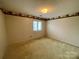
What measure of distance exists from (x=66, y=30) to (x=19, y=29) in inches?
144

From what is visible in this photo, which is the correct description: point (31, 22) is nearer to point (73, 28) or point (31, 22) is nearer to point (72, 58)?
point (73, 28)

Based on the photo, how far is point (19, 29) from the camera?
15.3ft

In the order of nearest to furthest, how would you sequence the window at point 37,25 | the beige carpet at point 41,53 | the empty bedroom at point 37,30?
1. the beige carpet at point 41,53
2. the empty bedroom at point 37,30
3. the window at point 37,25

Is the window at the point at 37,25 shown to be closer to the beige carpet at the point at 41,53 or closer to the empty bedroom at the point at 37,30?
the empty bedroom at the point at 37,30

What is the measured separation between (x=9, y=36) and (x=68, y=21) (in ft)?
14.4

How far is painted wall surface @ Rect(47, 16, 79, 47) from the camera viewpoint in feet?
13.1

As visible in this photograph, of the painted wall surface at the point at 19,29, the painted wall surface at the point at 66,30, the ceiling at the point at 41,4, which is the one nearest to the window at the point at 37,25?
Answer: the painted wall surface at the point at 19,29

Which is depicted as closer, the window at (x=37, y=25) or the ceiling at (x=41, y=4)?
the ceiling at (x=41, y=4)

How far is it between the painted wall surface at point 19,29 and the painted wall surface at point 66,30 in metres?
1.94

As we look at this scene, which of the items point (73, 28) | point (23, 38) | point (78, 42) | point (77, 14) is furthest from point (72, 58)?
point (23, 38)

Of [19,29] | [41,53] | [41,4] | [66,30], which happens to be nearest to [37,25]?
[19,29]

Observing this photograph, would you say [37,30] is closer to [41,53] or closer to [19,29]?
[19,29]

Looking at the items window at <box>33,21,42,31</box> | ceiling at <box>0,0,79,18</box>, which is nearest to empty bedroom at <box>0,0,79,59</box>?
window at <box>33,21,42,31</box>

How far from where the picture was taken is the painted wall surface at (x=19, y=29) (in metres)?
4.13
